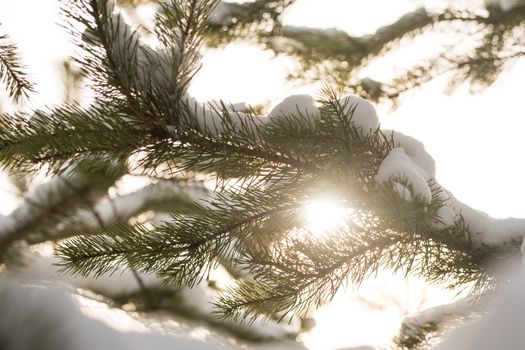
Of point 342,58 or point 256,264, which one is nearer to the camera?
point 256,264

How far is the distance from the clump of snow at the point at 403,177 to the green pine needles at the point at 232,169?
→ 0.01m

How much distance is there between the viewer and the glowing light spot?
0.92 m

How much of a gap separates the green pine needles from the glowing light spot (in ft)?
0.04

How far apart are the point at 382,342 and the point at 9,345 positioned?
1326 millimetres

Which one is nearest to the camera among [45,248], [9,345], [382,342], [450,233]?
[450,233]

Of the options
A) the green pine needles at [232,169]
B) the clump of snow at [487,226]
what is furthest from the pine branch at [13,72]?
the clump of snow at [487,226]

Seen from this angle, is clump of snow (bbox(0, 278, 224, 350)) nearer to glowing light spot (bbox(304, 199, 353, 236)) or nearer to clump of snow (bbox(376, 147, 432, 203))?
glowing light spot (bbox(304, 199, 353, 236))

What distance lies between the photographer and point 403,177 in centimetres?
79

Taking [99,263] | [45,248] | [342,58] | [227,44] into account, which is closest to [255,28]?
[227,44]

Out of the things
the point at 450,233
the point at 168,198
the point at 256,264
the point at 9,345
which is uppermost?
the point at 168,198

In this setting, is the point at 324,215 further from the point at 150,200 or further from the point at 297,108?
the point at 150,200

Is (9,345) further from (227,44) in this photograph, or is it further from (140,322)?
(227,44)

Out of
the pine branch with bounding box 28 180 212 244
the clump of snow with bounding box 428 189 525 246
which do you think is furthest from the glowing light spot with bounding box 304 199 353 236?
the pine branch with bounding box 28 180 212 244

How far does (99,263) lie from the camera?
→ 0.94 m
